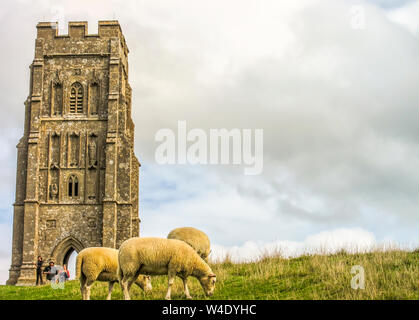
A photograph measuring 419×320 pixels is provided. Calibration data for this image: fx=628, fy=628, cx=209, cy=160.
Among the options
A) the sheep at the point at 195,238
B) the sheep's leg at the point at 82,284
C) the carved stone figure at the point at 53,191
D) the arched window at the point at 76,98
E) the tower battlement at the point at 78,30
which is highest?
the tower battlement at the point at 78,30

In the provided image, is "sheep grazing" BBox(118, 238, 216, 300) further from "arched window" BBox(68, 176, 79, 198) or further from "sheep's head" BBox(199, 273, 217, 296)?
"arched window" BBox(68, 176, 79, 198)

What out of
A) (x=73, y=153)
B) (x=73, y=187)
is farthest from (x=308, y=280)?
(x=73, y=153)

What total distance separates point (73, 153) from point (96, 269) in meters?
35.5

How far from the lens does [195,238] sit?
21141 millimetres

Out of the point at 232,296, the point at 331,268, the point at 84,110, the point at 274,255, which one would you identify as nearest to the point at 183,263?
the point at 232,296

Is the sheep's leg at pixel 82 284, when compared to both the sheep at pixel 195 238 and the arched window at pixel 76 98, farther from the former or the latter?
the arched window at pixel 76 98

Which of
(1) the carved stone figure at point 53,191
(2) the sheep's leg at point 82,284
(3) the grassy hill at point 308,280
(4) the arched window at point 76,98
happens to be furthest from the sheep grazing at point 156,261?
(4) the arched window at point 76,98

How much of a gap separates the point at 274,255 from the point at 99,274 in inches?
253

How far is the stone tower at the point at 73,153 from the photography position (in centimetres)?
4838

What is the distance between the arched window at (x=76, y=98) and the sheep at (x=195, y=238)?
32395mm

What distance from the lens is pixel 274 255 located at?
67.4 feet
